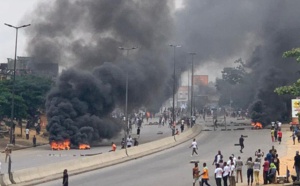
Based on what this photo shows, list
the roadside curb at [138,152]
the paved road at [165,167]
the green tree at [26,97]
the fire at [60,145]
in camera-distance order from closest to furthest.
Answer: the paved road at [165,167], the roadside curb at [138,152], the fire at [60,145], the green tree at [26,97]

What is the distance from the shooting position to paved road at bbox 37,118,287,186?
33.4 metres

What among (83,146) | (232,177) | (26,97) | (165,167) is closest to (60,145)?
(83,146)

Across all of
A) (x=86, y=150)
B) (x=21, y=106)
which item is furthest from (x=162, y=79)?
(x=86, y=150)

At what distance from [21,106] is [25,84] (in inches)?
315

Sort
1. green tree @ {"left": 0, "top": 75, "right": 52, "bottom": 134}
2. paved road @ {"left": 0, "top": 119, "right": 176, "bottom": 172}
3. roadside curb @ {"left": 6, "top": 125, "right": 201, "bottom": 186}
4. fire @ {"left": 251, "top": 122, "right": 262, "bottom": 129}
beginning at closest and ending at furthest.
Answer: roadside curb @ {"left": 6, "top": 125, "right": 201, "bottom": 186}
paved road @ {"left": 0, "top": 119, "right": 176, "bottom": 172}
green tree @ {"left": 0, "top": 75, "right": 52, "bottom": 134}
fire @ {"left": 251, "top": 122, "right": 262, "bottom": 129}

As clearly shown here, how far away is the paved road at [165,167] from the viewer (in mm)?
33375

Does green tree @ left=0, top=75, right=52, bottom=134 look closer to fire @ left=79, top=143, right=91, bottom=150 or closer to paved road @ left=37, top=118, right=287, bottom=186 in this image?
fire @ left=79, top=143, right=91, bottom=150

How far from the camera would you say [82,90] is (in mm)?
69062

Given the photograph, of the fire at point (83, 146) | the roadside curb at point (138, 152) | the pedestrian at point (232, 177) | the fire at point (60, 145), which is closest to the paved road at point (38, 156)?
the fire at point (60, 145)

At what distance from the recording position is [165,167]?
132 feet

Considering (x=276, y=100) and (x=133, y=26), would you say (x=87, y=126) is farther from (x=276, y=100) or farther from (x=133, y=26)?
(x=276, y=100)

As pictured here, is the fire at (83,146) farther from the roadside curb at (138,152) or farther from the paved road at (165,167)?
the paved road at (165,167)

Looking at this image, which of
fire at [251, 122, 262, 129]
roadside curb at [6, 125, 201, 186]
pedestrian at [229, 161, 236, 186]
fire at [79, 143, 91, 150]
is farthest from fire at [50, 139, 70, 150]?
pedestrian at [229, 161, 236, 186]

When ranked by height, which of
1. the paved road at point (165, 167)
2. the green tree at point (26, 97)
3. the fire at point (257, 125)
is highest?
the green tree at point (26, 97)
